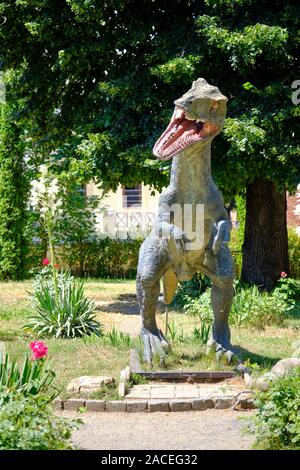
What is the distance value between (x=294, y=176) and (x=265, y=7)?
3.12 metres

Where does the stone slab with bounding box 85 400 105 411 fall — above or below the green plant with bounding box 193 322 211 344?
below

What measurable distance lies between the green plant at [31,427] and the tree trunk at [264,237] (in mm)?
9376

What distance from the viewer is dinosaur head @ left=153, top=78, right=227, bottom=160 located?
25.5 feet

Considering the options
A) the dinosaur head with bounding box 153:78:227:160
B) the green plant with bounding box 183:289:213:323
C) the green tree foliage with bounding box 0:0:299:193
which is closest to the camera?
the dinosaur head with bounding box 153:78:227:160

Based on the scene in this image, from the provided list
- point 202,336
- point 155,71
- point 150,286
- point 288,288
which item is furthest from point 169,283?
point 288,288

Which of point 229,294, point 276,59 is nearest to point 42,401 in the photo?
point 229,294

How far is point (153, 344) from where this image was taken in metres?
8.27

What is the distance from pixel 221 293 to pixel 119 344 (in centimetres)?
186

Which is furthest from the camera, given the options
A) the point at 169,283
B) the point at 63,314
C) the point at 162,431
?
the point at 63,314

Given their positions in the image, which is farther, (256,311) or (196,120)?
(256,311)

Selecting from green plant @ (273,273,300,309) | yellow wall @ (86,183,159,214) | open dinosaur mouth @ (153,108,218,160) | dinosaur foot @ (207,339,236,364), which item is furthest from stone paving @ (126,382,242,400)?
yellow wall @ (86,183,159,214)

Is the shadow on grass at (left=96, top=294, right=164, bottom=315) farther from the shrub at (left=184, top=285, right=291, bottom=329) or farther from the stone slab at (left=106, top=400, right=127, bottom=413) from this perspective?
Answer: the stone slab at (left=106, top=400, right=127, bottom=413)

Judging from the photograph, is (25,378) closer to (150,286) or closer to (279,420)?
(150,286)

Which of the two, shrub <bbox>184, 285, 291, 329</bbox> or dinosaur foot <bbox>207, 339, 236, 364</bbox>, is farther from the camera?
shrub <bbox>184, 285, 291, 329</bbox>
